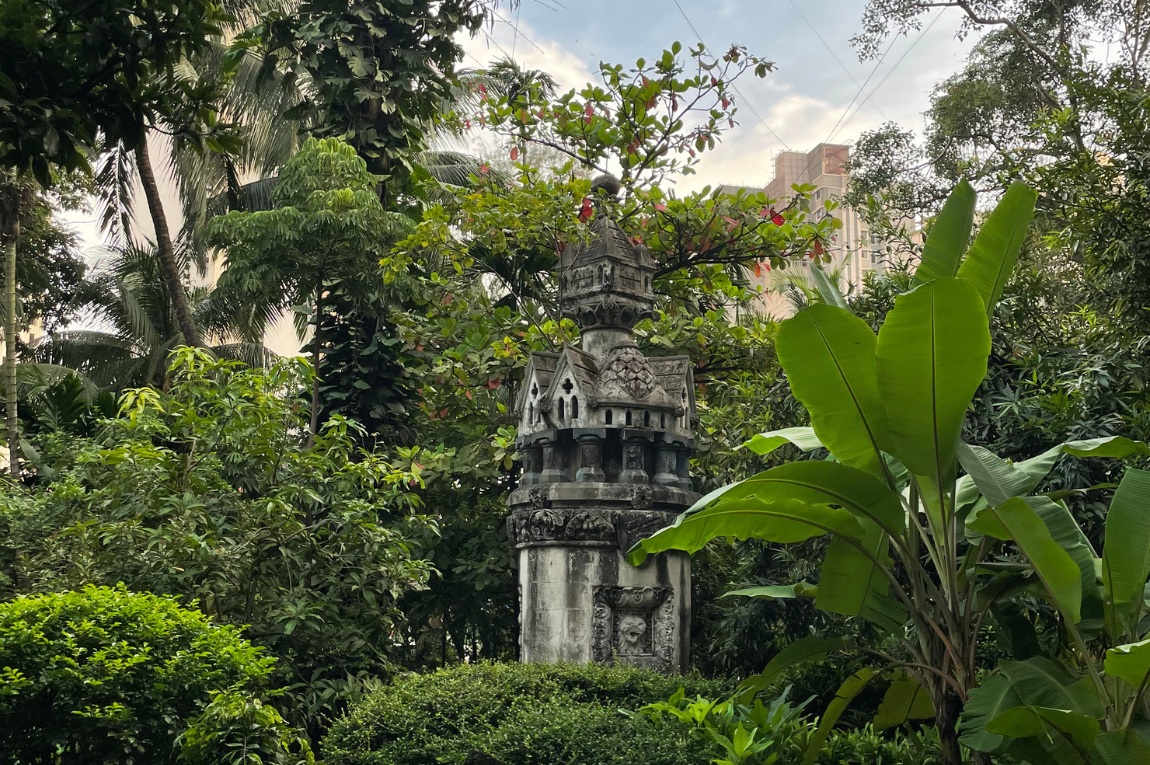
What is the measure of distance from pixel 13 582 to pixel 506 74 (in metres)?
8.81

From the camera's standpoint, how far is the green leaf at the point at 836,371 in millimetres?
4762

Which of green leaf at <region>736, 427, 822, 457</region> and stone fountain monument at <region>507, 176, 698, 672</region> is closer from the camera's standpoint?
green leaf at <region>736, 427, 822, 457</region>

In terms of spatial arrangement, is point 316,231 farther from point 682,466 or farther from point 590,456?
point 682,466

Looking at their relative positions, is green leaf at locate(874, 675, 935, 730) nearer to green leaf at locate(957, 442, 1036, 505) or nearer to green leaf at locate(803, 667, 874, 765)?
green leaf at locate(803, 667, 874, 765)

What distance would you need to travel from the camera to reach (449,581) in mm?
10375

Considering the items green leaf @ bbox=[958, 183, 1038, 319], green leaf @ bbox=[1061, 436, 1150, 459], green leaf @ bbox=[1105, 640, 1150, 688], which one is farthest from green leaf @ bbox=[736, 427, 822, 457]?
green leaf @ bbox=[1105, 640, 1150, 688]

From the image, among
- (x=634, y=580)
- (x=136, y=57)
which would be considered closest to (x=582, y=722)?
(x=634, y=580)

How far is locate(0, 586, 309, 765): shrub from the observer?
17.0 feet

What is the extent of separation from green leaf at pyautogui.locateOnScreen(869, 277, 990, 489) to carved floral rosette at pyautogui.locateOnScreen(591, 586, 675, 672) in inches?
130

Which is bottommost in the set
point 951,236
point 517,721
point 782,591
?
point 517,721

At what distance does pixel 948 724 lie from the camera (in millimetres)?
4930

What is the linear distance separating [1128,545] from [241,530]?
6.01 metres

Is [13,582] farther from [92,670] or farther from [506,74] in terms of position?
[506,74]

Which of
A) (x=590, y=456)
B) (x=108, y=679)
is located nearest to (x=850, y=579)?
(x=590, y=456)
